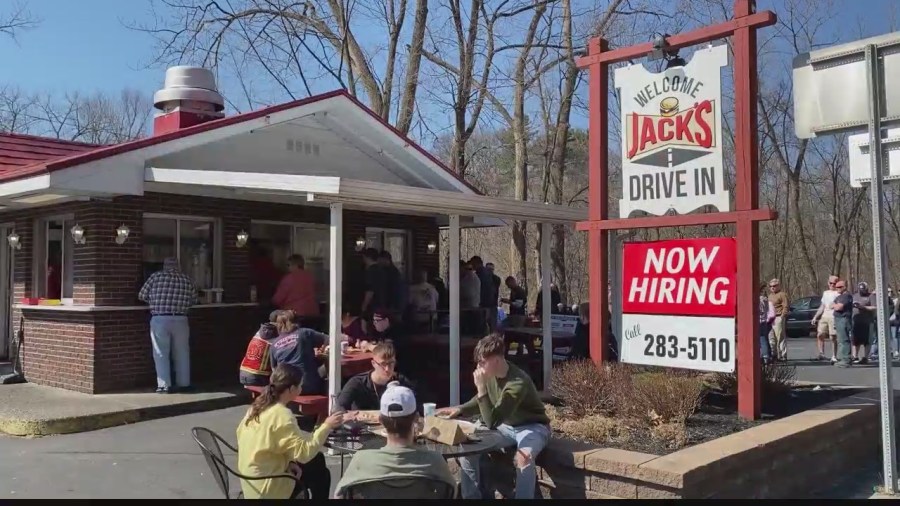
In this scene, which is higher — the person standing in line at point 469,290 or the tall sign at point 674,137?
the tall sign at point 674,137

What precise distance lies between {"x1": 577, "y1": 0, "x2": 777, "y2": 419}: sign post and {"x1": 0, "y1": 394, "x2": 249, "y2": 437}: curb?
15.7 ft

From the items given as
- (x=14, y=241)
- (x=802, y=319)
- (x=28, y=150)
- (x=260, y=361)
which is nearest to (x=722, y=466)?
(x=260, y=361)

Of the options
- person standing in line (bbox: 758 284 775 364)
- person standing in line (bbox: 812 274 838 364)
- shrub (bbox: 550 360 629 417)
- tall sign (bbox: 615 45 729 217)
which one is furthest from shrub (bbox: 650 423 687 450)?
person standing in line (bbox: 812 274 838 364)

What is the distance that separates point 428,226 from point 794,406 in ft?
26.8

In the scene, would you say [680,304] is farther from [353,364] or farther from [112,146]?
[112,146]

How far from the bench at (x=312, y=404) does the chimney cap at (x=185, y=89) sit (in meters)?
6.42

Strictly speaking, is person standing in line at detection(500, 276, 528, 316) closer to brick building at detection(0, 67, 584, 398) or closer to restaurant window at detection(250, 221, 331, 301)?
brick building at detection(0, 67, 584, 398)

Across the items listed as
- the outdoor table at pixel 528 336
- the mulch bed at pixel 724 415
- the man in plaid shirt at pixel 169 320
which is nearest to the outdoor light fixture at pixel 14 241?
the man in plaid shirt at pixel 169 320

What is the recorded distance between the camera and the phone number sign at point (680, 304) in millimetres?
6902

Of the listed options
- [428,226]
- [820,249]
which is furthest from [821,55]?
[820,249]

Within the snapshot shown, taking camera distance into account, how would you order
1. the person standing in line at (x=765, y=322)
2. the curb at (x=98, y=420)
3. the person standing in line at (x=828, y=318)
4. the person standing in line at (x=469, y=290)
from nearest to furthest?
the curb at (x=98, y=420) < the person standing in line at (x=469, y=290) < the person standing in line at (x=765, y=322) < the person standing in line at (x=828, y=318)

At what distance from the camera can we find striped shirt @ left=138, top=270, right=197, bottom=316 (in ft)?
32.3

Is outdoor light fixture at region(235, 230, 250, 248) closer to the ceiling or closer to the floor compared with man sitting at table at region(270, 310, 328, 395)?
closer to the ceiling

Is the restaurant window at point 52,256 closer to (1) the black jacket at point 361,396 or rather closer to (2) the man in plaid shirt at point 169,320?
(2) the man in plaid shirt at point 169,320
